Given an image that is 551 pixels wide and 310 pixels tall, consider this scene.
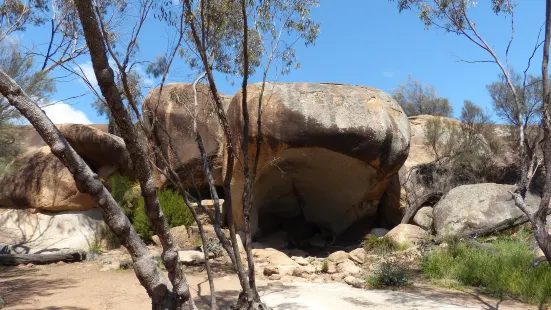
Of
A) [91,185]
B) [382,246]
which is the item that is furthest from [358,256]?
[91,185]

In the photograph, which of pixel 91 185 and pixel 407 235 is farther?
pixel 407 235

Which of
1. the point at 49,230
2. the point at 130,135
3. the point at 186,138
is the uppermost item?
the point at 186,138

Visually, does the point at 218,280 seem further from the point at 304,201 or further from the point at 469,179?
the point at 469,179

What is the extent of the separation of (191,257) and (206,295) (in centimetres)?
213

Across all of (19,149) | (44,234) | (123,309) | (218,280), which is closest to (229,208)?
(123,309)

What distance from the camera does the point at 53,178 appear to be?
41.8ft

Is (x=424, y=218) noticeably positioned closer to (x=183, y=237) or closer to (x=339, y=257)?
(x=339, y=257)

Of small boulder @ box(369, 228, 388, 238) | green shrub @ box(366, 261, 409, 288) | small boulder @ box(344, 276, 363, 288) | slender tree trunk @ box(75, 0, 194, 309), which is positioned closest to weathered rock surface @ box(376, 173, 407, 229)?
small boulder @ box(369, 228, 388, 238)

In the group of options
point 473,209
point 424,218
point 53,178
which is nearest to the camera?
point 473,209

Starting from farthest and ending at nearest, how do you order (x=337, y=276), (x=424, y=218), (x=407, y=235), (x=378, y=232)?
(x=424, y=218) → (x=378, y=232) → (x=407, y=235) → (x=337, y=276)

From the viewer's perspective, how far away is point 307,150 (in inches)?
444

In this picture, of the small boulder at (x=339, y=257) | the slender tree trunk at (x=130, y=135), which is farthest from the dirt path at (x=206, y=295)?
the slender tree trunk at (x=130, y=135)

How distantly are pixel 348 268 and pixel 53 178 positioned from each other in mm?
7790

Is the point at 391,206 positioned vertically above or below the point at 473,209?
above
